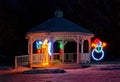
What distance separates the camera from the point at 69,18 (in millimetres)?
52906

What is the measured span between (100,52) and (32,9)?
33.9ft

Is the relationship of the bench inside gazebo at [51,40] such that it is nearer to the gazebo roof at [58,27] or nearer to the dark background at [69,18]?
the gazebo roof at [58,27]

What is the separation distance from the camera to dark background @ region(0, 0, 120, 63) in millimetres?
52312

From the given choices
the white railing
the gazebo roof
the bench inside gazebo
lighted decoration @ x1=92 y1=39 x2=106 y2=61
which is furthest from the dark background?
the gazebo roof

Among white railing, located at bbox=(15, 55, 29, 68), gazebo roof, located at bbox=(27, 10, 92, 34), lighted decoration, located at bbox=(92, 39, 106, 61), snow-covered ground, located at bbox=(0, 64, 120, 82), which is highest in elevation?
gazebo roof, located at bbox=(27, 10, 92, 34)

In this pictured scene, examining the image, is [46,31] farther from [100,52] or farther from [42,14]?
[42,14]

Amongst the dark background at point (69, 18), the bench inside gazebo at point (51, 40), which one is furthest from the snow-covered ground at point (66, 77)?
the dark background at point (69, 18)

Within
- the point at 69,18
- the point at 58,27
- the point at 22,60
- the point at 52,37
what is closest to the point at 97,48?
the point at 69,18

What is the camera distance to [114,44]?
52906mm

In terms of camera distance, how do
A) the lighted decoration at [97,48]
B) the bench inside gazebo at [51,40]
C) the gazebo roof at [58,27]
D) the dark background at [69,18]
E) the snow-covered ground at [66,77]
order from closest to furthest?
the snow-covered ground at [66,77] < the bench inside gazebo at [51,40] < the gazebo roof at [58,27] < the lighted decoration at [97,48] < the dark background at [69,18]

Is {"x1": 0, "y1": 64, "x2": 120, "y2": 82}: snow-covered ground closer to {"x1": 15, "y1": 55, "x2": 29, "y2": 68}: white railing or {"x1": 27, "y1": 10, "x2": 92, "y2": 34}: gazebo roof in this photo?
{"x1": 15, "y1": 55, "x2": 29, "y2": 68}: white railing

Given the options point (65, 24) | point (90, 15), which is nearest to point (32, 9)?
point (90, 15)

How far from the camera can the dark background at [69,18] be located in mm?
52312

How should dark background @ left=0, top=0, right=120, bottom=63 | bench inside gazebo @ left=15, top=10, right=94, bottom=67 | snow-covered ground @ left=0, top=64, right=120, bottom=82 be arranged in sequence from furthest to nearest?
1. dark background @ left=0, top=0, right=120, bottom=63
2. bench inside gazebo @ left=15, top=10, right=94, bottom=67
3. snow-covered ground @ left=0, top=64, right=120, bottom=82
